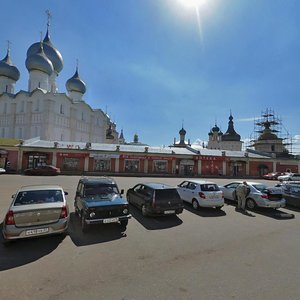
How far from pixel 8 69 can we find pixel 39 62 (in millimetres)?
8654

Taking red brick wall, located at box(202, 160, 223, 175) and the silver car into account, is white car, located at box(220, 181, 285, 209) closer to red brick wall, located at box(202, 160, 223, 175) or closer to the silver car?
the silver car

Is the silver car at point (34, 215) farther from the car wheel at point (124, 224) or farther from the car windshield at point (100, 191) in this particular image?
the car wheel at point (124, 224)

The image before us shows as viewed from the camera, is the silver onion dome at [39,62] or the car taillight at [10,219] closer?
the car taillight at [10,219]

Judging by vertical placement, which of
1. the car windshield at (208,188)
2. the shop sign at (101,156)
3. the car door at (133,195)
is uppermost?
the shop sign at (101,156)

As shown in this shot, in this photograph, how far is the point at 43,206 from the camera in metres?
5.89

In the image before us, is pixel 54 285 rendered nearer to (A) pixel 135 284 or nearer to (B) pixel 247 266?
(A) pixel 135 284

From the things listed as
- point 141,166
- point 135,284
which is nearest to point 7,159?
point 141,166

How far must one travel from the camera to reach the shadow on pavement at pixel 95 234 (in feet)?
20.2

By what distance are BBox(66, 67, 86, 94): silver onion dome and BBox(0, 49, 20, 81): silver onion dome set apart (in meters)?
11.5

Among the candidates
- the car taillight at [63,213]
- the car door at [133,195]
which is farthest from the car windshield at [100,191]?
the car door at [133,195]

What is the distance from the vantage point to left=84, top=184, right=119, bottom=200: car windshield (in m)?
7.62

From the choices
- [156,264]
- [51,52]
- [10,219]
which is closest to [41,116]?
[51,52]

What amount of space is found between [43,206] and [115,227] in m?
2.62

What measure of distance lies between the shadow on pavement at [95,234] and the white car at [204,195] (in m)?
4.71
